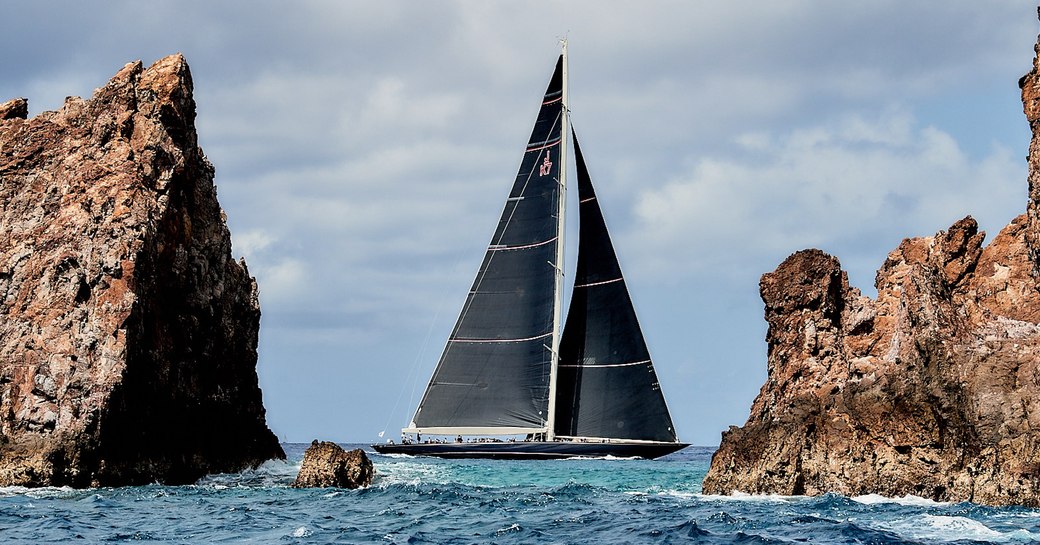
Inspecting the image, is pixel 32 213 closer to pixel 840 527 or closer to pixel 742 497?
pixel 742 497

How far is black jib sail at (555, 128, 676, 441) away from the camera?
50219 mm

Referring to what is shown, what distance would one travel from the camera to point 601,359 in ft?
168

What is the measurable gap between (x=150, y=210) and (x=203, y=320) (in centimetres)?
529

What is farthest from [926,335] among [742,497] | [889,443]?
[742,497]

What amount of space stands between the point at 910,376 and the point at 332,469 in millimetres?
15706

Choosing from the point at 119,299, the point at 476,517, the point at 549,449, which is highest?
the point at 119,299

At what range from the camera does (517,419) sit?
173ft

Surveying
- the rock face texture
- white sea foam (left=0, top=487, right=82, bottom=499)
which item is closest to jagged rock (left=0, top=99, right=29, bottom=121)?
the rock face texture

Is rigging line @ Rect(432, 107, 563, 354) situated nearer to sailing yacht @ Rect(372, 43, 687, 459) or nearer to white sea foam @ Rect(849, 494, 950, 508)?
sailing yacht @ Rect(372, 43, 687, 459)

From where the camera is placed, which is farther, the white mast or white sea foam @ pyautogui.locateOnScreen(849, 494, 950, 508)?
the white mast

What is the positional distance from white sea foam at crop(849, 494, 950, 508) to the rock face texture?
1899cm

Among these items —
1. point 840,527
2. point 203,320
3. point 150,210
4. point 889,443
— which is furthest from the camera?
point 203,320

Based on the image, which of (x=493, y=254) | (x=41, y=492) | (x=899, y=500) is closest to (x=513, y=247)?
(x=493, y=254)

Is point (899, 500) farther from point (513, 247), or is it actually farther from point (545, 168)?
point (545, 168)
